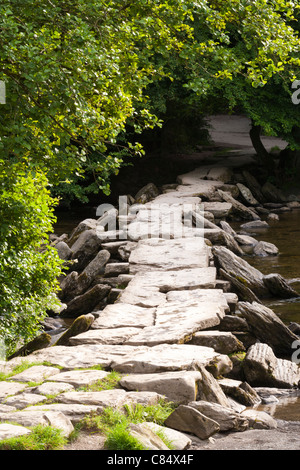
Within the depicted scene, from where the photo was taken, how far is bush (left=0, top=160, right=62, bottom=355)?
7844 millimetres

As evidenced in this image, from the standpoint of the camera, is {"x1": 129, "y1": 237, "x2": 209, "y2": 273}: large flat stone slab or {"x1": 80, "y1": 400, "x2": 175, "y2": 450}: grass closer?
{"x1": 80, "y1": 400, "x2": 175, "y2": 450}: grass

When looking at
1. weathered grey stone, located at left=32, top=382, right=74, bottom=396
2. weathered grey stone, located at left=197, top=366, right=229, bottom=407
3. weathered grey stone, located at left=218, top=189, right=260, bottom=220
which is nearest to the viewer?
weathered grey stone, located at left=32, top=382, right=74, bottom=396

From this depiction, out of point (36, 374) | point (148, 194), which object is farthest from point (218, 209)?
point (36, 374)

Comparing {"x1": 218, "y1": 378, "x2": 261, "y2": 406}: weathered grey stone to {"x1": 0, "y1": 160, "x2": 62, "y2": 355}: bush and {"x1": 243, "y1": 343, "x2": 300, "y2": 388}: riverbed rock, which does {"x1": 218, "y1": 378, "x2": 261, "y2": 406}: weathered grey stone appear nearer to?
{"x1": 243, "y1": 343, "x2": 300, "y2": 388}: riverbed rock

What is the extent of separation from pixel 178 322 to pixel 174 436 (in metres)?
2.55

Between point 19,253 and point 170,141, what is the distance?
660 inches

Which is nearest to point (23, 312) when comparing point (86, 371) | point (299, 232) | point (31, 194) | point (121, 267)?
point (31, 194)

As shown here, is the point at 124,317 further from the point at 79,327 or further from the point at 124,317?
the point at 79,327

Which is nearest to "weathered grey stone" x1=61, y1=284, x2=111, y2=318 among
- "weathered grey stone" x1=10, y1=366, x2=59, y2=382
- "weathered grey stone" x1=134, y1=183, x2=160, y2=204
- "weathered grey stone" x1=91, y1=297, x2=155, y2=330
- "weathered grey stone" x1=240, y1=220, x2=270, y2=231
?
"weathered grey stone" x1=91, y1=297, x2=155, y2=330

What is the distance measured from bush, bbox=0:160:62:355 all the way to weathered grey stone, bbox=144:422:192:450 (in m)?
3.05

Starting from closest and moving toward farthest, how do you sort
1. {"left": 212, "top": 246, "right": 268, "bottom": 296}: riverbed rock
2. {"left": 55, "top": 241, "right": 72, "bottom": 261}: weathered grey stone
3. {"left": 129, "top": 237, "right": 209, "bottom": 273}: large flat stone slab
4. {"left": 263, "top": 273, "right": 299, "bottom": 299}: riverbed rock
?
{"left": 129, "top": 237, "right": 209, "bottom": 273}: large flat stone slab < {"left": 212, "top": 246, "right": 268, "bottom": 296}: riverbed rock < {"left": 263, "top": 273, "right": 299, "bottom": 299}: riverbed rock < {"left": 55, "top": 241, "right": 72, "bottom": 261}: weathered grey stone

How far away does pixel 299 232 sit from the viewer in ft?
56.9

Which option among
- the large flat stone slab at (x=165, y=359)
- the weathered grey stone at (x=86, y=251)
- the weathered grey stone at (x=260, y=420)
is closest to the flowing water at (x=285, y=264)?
the weathered grey stone at (x=260, y=420)

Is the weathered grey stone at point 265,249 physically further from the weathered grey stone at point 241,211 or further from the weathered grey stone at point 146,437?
the weathered grey stone at point 146,437
